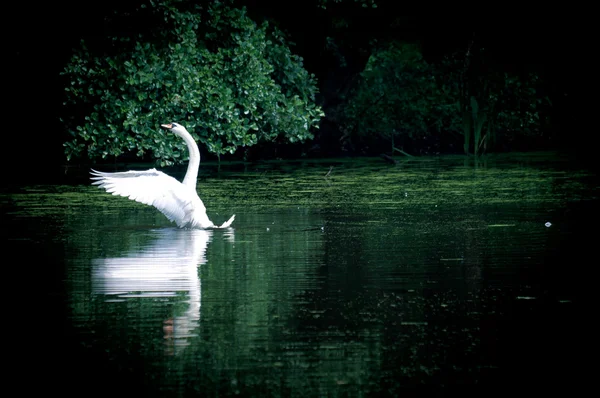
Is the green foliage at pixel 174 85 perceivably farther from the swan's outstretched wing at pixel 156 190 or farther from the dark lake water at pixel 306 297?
the swan's outstretched wing at pixel 156 190

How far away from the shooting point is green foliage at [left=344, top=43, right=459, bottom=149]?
114ft

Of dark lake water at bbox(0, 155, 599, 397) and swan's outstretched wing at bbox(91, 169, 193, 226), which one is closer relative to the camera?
dark lake water at bbox(0, 155, 599, 397)

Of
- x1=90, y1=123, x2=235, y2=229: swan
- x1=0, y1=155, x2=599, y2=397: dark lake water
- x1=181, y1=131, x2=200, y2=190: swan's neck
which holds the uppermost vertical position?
x1=181, y1=131, x2=200, y2=190: swan's neck

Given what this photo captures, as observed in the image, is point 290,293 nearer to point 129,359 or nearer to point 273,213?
point 129,359

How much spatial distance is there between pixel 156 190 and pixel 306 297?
617cm

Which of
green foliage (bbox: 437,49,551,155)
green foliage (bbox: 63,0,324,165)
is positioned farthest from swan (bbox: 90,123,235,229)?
green foliage (bbox: 437,49,551,155)

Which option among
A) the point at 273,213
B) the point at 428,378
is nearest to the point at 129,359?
the point at 428,378

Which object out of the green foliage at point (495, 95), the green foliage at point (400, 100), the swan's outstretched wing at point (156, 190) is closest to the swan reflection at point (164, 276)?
the swan's outstretched wing at point (156, 190)

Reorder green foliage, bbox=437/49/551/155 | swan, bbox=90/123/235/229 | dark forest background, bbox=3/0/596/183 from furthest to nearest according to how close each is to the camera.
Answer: green foliage, bbox=437/49/551/155 → dark forest background, bbox=3/0/596/183 → swan, bbox=90/123/235/229

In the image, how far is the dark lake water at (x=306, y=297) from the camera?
6.66 metres

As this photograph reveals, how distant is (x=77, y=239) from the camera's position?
1321 centimetres

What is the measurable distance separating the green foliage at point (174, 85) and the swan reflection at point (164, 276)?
374 inches

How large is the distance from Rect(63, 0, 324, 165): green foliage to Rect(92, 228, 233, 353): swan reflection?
31.2 feet

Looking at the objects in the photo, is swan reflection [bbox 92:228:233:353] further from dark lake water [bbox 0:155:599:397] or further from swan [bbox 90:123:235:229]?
swan [bbox 90:123:235:229]
